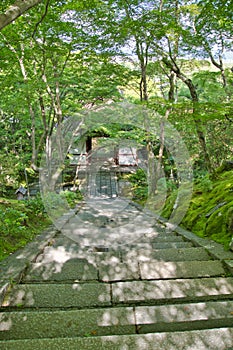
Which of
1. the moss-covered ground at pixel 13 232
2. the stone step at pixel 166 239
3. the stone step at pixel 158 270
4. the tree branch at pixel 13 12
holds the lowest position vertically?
the stone step at pixel 166 239

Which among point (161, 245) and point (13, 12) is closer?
point (13, 12)

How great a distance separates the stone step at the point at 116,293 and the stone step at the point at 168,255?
2.07 feet

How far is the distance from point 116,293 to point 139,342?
0.68 meters

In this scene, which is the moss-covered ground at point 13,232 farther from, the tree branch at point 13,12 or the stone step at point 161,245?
the tree branch at point 13,12

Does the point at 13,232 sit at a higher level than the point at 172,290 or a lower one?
higher

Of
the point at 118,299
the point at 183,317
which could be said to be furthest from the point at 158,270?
the point at 183,317

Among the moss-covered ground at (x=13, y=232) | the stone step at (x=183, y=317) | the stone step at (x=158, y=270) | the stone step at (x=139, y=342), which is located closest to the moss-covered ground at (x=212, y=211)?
the stone step at (x=158, y=270)

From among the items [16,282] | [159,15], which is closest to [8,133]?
[159,15]

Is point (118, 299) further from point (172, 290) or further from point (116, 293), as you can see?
point (172, 290)

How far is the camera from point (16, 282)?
2.54m

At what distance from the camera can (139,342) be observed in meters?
1.72

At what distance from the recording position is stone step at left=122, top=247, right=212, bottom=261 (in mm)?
3150

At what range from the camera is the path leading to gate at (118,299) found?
5.75 ft

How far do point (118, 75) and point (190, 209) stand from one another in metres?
5.83
